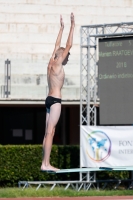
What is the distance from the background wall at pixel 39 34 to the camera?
21.5 metres

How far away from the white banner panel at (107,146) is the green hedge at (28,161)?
150cm

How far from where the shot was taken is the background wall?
2150 centimetres

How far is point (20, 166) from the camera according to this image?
16.4 m

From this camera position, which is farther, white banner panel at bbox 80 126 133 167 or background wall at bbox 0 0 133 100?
background wall at bbox 0 0 133 100

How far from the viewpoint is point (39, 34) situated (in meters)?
22.8

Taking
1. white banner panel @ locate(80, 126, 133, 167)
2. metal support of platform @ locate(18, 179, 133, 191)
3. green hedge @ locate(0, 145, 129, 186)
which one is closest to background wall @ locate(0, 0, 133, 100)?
green hedge @ locate(0, 145, 129, 186)

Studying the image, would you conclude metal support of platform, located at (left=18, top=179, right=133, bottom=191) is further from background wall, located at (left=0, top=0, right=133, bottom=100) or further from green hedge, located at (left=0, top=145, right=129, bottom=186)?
background wall, located at (left=0, top=0, right=133, bottom=100)

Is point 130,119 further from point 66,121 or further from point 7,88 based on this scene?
point 66,121

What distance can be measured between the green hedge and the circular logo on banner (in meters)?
1.56

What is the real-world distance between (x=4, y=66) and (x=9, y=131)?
4344mm

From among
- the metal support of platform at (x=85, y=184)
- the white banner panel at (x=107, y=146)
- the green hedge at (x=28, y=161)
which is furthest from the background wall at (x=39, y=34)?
the white banner panel at (x=107, y=146)

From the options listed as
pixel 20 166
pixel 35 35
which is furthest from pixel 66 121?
pixel 20 166

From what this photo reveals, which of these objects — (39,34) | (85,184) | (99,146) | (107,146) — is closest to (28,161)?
(85,184)

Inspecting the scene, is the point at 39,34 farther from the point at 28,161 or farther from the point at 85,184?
the point at 85,184
